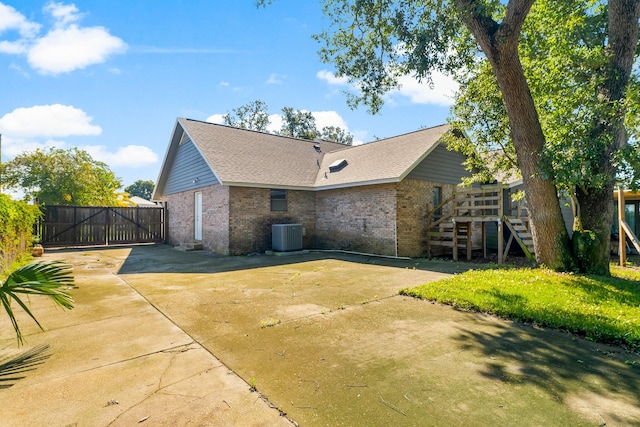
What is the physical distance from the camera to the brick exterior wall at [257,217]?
40.3 feet

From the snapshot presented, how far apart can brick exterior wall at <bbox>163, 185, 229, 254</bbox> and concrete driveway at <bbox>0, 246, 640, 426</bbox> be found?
6841 mm

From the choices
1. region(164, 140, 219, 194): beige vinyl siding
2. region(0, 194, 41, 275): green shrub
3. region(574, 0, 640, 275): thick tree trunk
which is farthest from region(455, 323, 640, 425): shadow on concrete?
region(164, 140, 219, 194): beige vinyl siding

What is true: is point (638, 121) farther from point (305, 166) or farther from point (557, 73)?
point (305, 166)

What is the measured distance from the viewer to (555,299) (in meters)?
5.28

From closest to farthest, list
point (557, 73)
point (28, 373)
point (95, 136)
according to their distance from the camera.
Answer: point (28, 373)
point (557, 73)
point (95, 136)

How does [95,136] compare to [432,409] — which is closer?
[432,409]

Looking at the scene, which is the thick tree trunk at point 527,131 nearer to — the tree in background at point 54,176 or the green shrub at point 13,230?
the green shrub at point 13,230

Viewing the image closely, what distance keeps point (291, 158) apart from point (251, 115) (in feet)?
80.6

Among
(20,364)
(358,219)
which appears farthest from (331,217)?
(20,364)

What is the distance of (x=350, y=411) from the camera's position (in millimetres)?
2396

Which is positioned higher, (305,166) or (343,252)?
(305,166)

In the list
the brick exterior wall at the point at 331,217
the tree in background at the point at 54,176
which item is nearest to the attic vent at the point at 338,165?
the brick exterior wall at the point at 331,217

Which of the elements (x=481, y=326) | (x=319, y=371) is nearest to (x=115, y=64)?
(x=319, y=371)

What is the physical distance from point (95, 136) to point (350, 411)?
77.0ft
